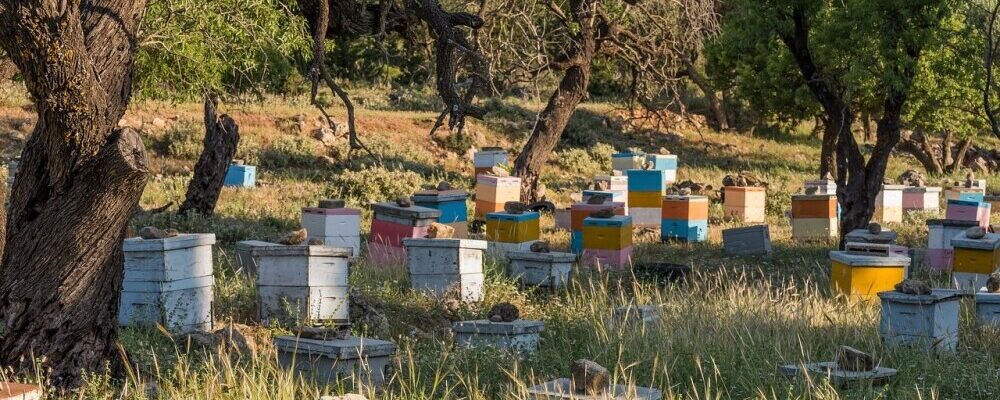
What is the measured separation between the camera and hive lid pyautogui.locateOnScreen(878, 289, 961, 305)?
7.30 meters

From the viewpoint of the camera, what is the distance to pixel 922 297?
7.29m

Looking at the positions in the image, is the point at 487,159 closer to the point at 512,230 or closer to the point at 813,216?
the point at 813,216

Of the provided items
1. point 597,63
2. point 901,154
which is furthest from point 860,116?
point 597,63

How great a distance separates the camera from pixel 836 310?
8.77 m

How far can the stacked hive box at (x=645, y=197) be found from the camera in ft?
55.8

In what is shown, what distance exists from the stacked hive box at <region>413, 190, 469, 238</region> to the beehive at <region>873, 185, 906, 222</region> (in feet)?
27.0

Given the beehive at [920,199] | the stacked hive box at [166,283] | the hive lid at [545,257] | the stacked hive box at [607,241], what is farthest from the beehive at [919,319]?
the beehive at [920,199]

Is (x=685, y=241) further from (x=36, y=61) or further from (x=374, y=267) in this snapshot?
(x=36, y=61)

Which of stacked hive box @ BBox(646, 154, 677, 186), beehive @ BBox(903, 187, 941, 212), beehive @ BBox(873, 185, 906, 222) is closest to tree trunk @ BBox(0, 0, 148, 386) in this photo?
beehive @ BBox(873, 185, 906, 222)

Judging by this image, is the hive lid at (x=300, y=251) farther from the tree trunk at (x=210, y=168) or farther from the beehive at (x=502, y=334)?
the tree trunk at (x=210, y=168)

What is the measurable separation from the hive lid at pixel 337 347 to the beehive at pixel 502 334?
88 centimetres

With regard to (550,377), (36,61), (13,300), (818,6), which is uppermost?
(818,6)

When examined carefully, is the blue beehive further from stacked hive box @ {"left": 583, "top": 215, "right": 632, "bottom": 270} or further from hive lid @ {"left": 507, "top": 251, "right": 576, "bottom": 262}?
hive lid @ {"left": 507, "top": 251, "right": 576, "bottom": 262}

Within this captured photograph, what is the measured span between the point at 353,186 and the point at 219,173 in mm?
4422
